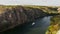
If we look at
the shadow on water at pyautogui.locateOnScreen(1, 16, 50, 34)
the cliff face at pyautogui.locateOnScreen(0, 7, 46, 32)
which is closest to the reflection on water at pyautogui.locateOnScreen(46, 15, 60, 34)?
the shadow on water at pyautogui.locateOnScreen(1, 16, 50, 34)

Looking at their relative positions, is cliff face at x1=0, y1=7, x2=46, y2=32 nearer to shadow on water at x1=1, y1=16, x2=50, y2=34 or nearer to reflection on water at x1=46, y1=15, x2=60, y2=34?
shadow on water at x1=1, y1=16, x2=50, y2=34

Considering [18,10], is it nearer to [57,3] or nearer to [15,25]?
[15,25]

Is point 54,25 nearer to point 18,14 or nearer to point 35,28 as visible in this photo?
point 35,28

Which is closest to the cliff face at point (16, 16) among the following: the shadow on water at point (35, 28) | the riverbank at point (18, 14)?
the riverbank at point (18, 14)

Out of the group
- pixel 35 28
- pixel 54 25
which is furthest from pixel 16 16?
pixel 54 25

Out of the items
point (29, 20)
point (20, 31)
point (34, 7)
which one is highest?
point (34, 7)

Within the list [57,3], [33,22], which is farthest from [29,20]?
[57,3]
